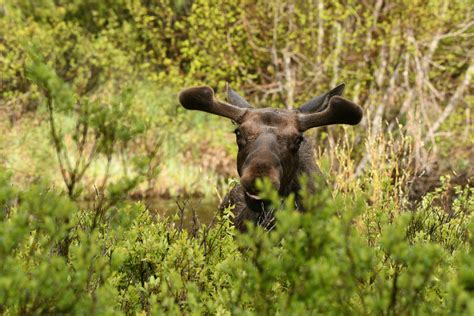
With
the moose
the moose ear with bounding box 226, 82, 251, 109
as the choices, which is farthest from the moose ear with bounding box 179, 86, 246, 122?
the moose ear with bounding box 226, 82, 251, 109

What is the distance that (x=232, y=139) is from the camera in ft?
50.8

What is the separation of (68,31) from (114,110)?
15.7 m

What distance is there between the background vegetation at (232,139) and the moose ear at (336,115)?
0.46m

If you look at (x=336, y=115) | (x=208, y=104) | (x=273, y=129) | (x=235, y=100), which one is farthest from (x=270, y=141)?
(x=235, y=100)

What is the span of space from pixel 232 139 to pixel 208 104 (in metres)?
9.39

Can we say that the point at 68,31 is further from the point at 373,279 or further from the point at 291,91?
the point at 373,279

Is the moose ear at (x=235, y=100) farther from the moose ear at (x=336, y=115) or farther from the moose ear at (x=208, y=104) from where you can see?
the moose ear at (x=336, y=115)

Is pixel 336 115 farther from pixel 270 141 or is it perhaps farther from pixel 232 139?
pixel 232 139

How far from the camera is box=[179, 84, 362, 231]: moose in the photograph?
504 centimetres

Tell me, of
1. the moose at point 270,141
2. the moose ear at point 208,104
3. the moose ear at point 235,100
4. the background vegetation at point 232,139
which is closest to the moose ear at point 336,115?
the moose at point 270,141

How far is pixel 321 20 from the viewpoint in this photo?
13688 millimetres

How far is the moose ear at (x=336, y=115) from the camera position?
521cm

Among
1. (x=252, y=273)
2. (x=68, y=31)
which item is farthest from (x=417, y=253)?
(x=68, y=31)

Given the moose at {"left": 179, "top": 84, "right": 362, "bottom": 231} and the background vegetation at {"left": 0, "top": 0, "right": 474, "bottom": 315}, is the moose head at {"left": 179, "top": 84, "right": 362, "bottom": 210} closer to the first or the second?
the moose at {"left": 179, "top": 84, "right": 362, "bottom": 231}
